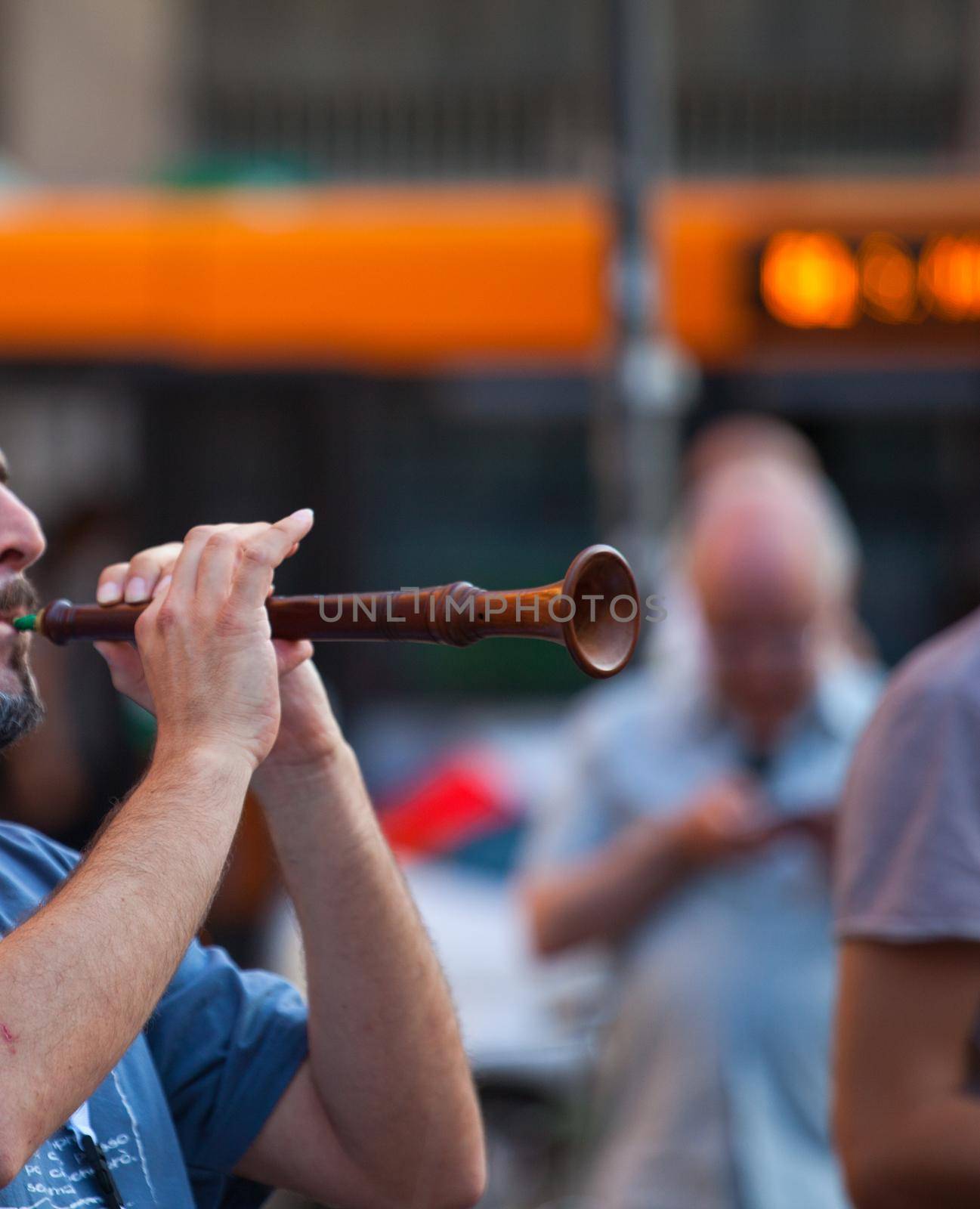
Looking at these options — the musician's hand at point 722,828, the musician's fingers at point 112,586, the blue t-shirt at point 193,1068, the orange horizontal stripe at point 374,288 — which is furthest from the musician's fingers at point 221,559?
the orange horizontal stripe at point 374,288

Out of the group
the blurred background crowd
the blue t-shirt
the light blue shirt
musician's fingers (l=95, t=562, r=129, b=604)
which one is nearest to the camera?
the blue t-shirt

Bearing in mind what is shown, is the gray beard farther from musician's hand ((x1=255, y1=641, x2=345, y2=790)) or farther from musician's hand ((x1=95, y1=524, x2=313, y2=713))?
musician's hand ((x1=255, y1=641, x2=345, y2=790))

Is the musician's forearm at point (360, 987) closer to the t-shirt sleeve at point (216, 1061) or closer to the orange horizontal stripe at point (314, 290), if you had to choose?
the t-shirt sleeve at point (216, 1061)

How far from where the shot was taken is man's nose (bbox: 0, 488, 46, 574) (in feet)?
5.65

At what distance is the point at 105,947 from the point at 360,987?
0.52 meters

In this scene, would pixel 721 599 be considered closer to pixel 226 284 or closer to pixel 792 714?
pixel 792 714

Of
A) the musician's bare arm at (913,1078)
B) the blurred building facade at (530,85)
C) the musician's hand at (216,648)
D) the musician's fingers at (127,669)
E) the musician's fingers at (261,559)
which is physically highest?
the blurred building facade at (530,85)

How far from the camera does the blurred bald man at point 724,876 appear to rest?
2.69 meters

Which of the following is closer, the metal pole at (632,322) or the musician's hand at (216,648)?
the musician's hand at (216,648)

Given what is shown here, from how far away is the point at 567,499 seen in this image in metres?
5.46

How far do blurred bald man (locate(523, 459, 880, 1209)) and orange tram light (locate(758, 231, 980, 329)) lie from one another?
6.98ft

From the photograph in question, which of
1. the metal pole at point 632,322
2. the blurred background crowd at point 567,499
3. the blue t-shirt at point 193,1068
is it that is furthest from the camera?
the metal pole at point 632,322

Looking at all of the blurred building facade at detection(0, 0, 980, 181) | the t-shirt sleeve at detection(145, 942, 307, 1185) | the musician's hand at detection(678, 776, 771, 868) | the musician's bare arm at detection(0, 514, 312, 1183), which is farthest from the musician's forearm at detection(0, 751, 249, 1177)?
the blurred building facade at detection(0, 0, 980, 181)

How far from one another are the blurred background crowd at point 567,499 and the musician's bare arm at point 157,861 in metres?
1.41
